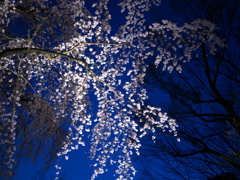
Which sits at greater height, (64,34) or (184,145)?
(64,34)

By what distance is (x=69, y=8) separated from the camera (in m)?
4.98

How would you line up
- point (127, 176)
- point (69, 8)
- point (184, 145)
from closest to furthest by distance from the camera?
point (127, 176) < point (69, 8) < point (184, 145)

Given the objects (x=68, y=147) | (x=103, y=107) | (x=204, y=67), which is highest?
(x=204, y=67)

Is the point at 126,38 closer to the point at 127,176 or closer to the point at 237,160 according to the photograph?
the point at 127,176

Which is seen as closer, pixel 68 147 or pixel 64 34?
pixel 68 147

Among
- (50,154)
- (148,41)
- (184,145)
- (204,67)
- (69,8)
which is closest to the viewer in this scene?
(148,41)

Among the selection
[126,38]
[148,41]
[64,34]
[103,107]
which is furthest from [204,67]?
[64,34]

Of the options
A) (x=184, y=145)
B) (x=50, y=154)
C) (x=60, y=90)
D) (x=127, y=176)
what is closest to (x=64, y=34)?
(x=60, y=90)

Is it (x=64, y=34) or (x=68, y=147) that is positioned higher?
(x=64, y=34)

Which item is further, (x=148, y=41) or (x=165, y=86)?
(x=165, y=86)

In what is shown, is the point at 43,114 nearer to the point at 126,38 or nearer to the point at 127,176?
the point at 127,176

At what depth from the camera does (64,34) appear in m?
5.06

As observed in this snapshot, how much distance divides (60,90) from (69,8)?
236cm

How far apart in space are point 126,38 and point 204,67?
3.14 meters
